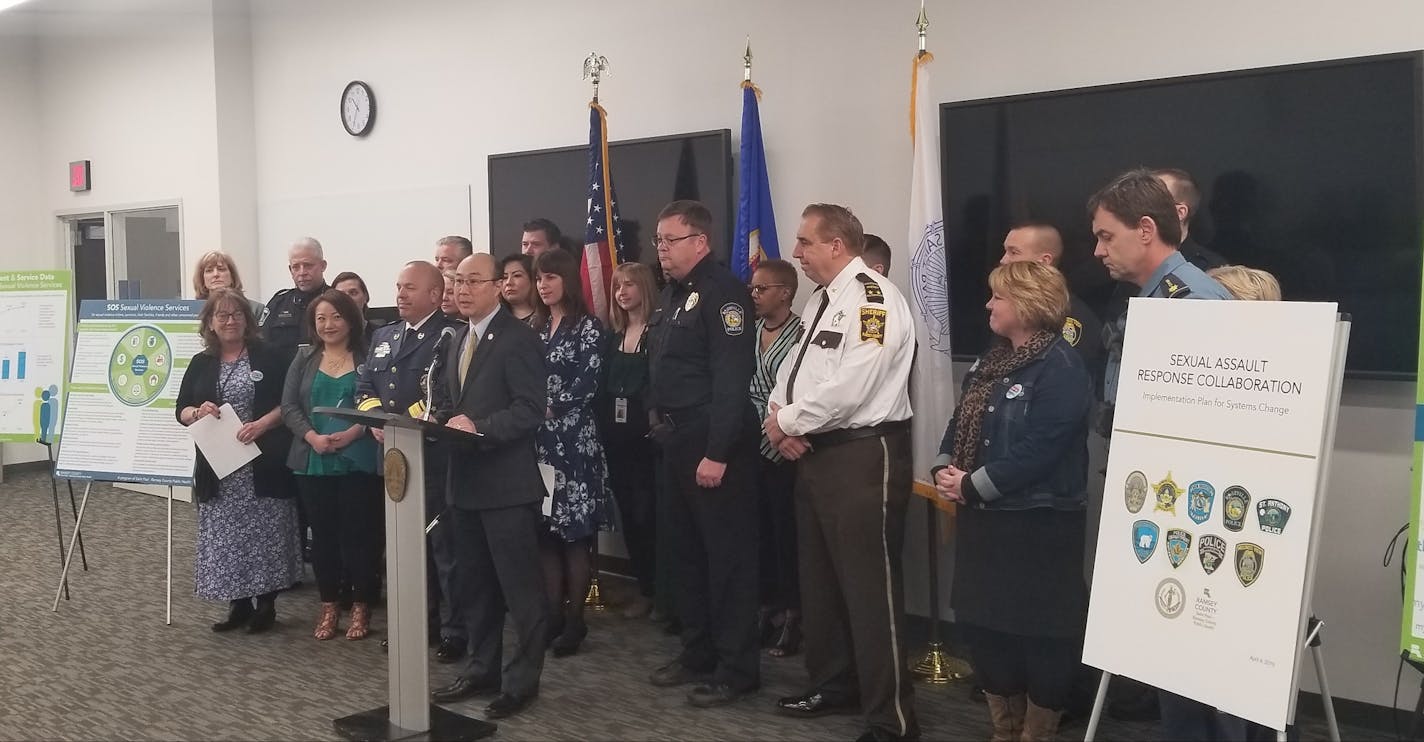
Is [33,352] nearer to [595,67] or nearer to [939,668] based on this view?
[595,67]

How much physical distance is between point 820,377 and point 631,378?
1363 millimetres

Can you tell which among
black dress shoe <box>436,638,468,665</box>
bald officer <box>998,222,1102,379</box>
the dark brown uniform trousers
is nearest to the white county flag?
bald officer <box>998,222,1102,379</box>

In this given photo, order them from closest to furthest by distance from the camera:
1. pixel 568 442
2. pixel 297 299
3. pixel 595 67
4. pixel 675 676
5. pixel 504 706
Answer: pixel 504 706 < pixel 675 676 < pixel 568 442 < pixel 595 67 < pixel 297 299

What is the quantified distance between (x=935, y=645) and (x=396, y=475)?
2.08m

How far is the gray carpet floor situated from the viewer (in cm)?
353

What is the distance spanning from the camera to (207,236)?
300 inches

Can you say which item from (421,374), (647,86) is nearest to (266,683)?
(421,374)

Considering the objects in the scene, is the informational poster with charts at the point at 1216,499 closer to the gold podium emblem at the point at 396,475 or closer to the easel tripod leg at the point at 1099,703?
the easel tripod leg at the point at 1099,703

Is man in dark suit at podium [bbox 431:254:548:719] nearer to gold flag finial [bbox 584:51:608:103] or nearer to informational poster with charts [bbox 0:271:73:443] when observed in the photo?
gold flag finial [bbox 584:51:608:103]

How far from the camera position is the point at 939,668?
4.02 metres

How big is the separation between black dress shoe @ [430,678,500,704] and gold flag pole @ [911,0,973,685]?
5.10 ft

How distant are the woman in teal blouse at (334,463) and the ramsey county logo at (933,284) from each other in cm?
226

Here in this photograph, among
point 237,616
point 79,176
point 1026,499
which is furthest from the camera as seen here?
point 79,176

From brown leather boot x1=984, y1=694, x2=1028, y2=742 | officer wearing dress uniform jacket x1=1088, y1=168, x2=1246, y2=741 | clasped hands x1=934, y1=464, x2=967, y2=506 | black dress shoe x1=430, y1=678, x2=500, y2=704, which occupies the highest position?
officer wearing dress uniform jacket x1=1088, y1=168, x2=1246, y2=741
